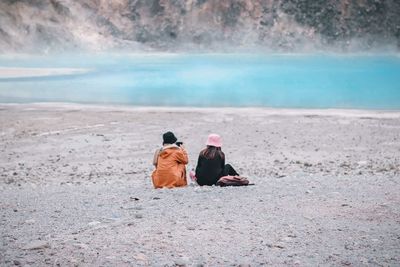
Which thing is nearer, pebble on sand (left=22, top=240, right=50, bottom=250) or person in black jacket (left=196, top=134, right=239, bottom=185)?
pebble on sand (left=22, top=240, right=50, bottom=250)

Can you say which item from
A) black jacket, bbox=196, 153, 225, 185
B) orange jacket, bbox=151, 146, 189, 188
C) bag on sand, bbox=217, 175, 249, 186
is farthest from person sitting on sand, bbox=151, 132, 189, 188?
bag on sand, bbox=217, 175, 249, 186

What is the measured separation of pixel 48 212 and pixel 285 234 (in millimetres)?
2757

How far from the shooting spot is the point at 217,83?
33031mm

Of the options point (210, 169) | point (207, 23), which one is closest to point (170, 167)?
point (210, 169)

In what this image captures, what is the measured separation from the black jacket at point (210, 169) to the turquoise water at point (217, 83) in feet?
51.5

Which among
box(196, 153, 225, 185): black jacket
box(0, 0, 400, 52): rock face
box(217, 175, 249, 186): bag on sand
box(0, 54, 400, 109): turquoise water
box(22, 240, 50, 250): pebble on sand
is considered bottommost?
box(22, 240, 50, 250): pebble on sand

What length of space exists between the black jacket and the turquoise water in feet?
51.5

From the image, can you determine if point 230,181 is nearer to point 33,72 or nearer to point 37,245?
point 37,245

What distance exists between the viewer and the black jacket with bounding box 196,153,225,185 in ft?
29.8

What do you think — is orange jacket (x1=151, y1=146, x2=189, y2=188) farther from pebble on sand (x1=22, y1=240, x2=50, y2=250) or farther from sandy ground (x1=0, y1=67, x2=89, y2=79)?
sandy ground (x1=0, y1=67, x2=89, y2=79)

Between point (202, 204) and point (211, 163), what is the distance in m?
1.32

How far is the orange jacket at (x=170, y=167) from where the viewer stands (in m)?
9.14

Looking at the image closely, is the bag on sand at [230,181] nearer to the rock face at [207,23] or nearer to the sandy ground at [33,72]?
the sandy ground at [33,72]

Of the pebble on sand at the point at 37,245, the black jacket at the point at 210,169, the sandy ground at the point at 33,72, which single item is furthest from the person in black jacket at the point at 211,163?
the sandy ground at the point at 33,72
